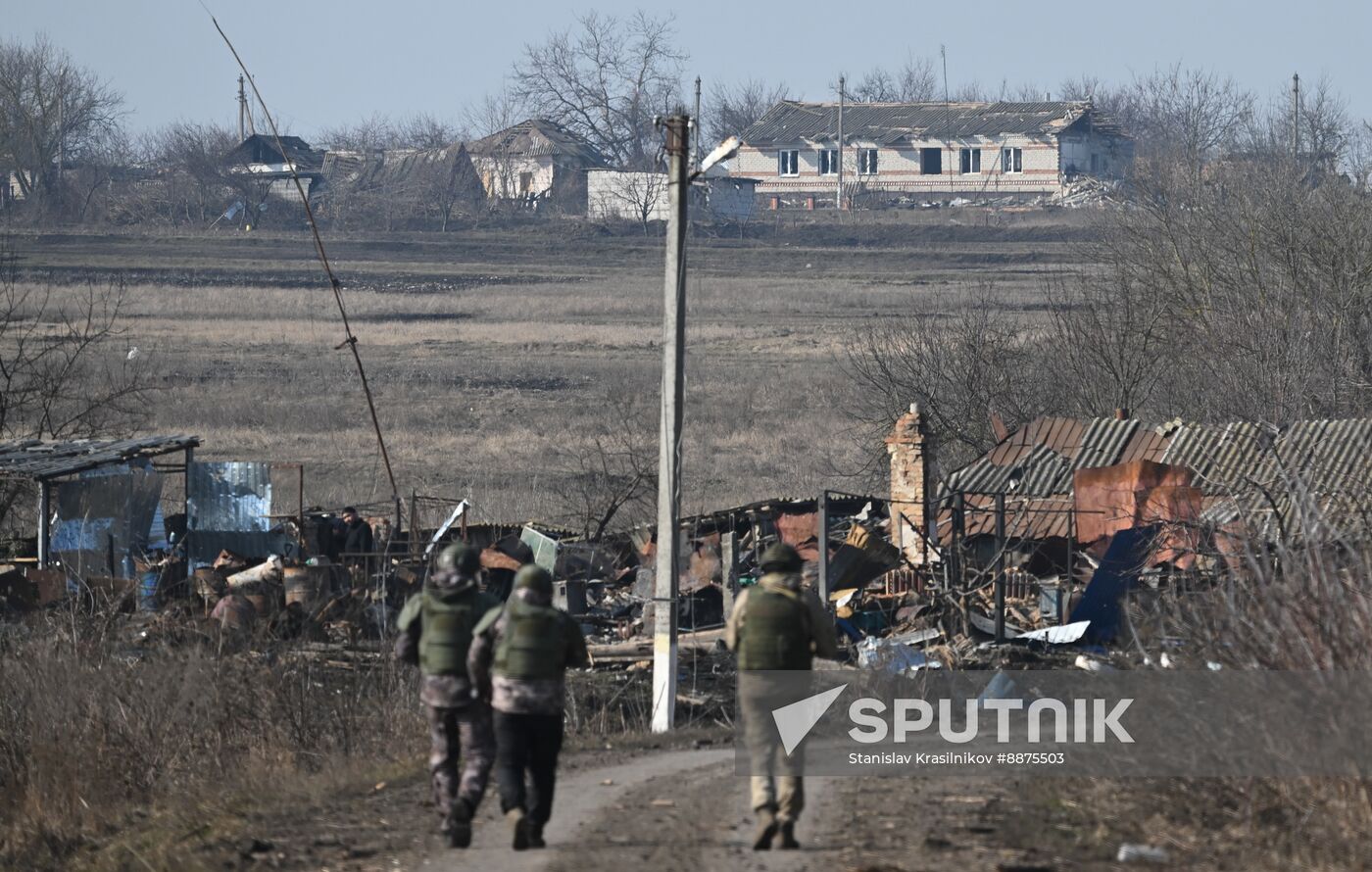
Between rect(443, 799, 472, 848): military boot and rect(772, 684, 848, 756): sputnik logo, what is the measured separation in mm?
1499

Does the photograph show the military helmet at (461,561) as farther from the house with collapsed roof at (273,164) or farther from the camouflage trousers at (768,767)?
the house with collapsed roof at (273,164)

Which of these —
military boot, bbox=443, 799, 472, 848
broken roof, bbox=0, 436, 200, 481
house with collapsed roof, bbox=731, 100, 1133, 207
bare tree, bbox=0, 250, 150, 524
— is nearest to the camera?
military boot, bbox=443, 799, 472, 848

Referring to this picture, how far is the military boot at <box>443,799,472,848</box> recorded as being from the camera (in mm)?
7766

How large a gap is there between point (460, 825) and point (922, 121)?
84.2 meters

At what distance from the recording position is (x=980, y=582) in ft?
57.4

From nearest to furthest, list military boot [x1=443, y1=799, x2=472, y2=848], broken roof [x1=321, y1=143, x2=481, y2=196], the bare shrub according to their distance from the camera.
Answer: military boot [x1=443, y1=799, x2=472, y2=848] → the bare shrub → broken roof [x1=321, y1=143, x2=481, y2=196]

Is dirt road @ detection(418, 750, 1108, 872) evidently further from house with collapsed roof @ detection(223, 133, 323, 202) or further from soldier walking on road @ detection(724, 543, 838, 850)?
house with collapsed roof @ detection(223, 133, 323, 202)

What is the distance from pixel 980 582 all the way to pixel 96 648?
28.7ft

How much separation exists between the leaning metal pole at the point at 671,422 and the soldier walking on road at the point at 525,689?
4.59 meters

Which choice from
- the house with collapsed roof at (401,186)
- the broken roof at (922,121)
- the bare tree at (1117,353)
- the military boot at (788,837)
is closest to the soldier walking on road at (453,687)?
the military boot at (788,837)

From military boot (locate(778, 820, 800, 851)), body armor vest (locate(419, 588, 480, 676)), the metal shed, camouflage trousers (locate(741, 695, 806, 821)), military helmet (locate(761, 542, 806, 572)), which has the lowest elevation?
military boot (locate(778, 820, 800, 851))

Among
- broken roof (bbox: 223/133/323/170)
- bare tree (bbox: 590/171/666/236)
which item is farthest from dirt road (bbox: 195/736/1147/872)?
broken roof (bbox: 223/133/323/170)

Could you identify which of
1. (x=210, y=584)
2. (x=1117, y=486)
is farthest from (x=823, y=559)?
(x=210, y=584)

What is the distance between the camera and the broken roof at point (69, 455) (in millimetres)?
19125
